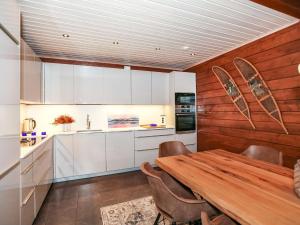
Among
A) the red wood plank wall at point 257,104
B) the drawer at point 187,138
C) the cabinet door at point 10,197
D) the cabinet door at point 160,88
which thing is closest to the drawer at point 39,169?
the cabinet door at point 10,197

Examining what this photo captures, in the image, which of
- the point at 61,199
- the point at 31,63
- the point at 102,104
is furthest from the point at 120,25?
the point at 61,199

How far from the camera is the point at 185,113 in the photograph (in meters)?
3.98

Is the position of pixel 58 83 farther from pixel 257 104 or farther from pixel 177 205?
pixel 257 104

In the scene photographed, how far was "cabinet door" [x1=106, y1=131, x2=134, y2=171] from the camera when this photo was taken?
3.39m

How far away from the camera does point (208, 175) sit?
1367 millimetres

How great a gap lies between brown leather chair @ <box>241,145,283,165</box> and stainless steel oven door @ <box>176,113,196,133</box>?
192 cm

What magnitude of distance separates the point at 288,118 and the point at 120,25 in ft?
8.26

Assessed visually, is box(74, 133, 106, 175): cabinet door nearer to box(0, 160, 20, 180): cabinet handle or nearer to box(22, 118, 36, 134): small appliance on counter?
box(22, 118, 36, 134): small appliance on counter

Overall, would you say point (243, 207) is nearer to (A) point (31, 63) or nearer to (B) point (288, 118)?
(B) point (288, 118)

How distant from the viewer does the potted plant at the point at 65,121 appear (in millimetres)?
3229

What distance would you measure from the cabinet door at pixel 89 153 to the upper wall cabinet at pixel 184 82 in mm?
1992

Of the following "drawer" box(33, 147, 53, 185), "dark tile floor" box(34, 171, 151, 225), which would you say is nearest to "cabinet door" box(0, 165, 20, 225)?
"drawer" box(33, 147, 53, 185)

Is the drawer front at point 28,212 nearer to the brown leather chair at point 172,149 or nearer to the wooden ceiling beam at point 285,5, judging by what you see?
the brown leather chair at point 172,149

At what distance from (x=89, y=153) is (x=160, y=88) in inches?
82.9
